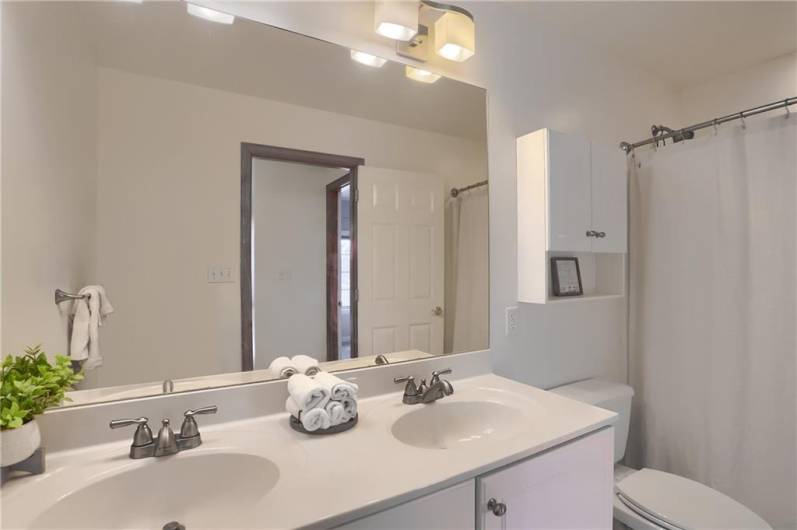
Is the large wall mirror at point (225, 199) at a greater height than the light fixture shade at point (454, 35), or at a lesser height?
lesser

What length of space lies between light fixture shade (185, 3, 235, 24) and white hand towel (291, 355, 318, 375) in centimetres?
102

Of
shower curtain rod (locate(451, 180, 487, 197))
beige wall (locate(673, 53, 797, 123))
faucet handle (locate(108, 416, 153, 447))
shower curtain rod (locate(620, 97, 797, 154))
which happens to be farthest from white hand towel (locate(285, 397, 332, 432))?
beige wall (locate(673, 53, 797, 123))

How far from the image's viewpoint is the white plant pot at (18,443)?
714mm

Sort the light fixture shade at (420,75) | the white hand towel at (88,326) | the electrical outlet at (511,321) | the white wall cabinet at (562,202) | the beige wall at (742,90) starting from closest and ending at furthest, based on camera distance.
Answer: the white hand towel at (88,326) → the light fixture shade at (420,75) → the white wall cabinet at (562,202) → the electrical outlet at (511,321) → the beige wall at (742,90)

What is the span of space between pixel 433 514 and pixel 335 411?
0.34 m

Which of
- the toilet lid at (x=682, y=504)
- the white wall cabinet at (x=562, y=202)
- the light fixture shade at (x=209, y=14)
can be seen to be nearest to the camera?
the light fixture shade at (x=209, y=14)

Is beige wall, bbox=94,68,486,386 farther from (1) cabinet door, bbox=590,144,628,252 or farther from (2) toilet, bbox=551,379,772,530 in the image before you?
(2) toilet, bbox=551,379,772,530

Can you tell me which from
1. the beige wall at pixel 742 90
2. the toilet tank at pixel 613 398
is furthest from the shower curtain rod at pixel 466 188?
the beige wall at pixel 742 90

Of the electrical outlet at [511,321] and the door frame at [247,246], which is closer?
the door frame at [247,246]

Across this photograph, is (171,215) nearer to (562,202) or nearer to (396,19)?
(396,19)

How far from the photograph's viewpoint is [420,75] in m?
1.44

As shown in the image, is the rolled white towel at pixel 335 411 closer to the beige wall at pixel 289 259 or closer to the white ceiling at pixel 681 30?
the beige wall at pixel 289 259

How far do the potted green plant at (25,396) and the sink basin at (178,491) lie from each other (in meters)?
0.14

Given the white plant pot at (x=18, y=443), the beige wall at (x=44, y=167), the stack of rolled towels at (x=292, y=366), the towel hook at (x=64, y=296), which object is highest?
the beige wall at (x=44, y=167)
